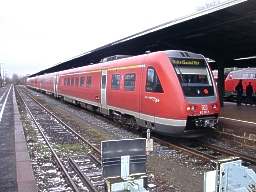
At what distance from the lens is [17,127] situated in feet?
53.2

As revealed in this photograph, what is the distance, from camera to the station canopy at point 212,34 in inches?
472

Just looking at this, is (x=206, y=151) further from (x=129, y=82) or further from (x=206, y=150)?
(x=129, y=82)

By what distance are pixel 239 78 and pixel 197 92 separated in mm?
22956

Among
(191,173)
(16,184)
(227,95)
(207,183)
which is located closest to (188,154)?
(191,173)

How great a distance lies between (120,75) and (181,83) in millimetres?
4208

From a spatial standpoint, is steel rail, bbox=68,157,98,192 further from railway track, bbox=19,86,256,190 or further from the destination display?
the destination display

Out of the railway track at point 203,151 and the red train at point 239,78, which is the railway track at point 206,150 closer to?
the railway track at point 203,151

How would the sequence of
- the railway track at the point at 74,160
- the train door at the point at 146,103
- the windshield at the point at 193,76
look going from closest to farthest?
the railway track at the point at 74,160 → the windshield at the point at 193,76 → the train door at the point at 146,103

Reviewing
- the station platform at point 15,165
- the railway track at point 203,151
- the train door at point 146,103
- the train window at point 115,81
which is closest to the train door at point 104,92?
the train window at point 115,81

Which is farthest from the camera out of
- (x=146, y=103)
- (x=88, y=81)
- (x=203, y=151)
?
(x=88, y=81)

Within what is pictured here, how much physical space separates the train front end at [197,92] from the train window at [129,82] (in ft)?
7.50

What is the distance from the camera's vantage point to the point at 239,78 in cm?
3353

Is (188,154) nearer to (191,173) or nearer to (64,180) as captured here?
(191,173)

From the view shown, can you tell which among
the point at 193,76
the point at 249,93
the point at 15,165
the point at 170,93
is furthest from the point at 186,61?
the point at 249,93
